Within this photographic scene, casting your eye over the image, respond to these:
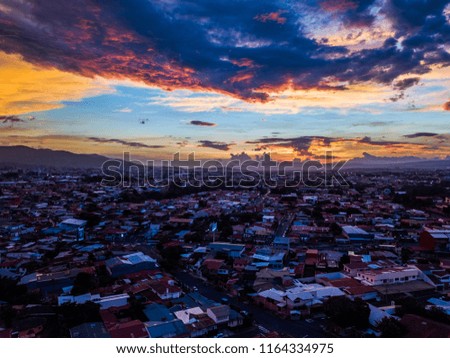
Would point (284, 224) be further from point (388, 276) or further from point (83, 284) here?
point (83, 284)

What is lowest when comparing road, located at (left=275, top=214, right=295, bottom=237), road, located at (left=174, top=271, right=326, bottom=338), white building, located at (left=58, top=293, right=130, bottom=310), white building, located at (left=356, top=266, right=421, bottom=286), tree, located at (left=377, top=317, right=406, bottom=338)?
road, located at (left=275, top=214, right=295, bottom=237)

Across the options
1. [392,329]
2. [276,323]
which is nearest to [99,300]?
[276,323]

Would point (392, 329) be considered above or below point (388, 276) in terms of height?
above

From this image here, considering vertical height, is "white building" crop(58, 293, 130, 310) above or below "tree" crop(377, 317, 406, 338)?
below

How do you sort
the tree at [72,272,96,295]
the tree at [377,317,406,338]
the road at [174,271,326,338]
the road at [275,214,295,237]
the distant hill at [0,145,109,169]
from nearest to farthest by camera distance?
the tree at [377,317,406,338] < the road at [174,271,326,338] < the tree at [72,272,96,295] < the road at [275,214,295,237] < the distant hill at [0,145,109,169]

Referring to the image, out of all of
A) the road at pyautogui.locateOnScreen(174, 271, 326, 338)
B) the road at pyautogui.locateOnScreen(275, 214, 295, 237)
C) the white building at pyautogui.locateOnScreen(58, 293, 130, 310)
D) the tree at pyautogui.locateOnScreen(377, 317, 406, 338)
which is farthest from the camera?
the road at pyautogui.locateOnScreen(275, 214, 295, 237)

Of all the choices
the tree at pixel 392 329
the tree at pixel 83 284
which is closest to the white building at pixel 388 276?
the tree at pixel 392 329

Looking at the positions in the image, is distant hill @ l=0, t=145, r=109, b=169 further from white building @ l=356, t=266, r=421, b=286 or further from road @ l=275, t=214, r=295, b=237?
white building @ l=356, t=266, r=421, b=286

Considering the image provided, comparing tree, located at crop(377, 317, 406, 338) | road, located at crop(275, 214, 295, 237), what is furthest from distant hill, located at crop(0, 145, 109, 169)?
tree, located at crop(377, 317, 406, 338)

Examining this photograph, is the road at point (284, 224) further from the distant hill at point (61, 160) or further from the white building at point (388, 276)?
the distant hill at point (61, 160)

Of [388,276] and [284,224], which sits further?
[284,224]
